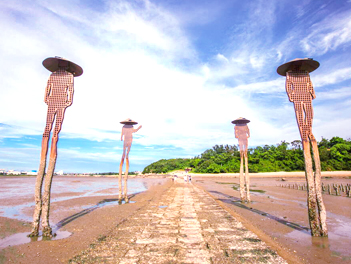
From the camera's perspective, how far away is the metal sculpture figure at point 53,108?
657cm

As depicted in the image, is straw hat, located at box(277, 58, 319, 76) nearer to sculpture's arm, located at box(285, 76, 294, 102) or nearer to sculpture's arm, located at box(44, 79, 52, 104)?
sculpture's arm, located at box(285, 76, 294, 102)

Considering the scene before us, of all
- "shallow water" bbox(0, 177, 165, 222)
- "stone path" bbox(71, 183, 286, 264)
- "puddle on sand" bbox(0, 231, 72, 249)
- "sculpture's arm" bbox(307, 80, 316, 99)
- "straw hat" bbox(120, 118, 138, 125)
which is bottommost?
"shallow water" bbox(0, 177, 165, 222)

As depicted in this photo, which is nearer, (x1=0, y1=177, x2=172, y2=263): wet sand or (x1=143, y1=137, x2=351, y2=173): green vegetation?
(x1=0, y1=177, x2=172, y2=263): wet sand

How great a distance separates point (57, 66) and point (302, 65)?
812cm

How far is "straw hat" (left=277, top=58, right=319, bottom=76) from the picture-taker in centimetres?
654

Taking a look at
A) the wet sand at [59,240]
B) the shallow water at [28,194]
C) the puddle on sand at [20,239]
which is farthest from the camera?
the shallow water at [28,194]

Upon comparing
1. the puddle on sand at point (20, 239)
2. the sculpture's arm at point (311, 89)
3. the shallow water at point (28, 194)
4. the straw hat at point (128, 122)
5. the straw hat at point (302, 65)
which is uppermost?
the straw hat at point (302, 65)

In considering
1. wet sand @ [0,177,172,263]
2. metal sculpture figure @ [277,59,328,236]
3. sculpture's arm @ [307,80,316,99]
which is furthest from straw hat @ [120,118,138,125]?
sculpture's arm @ [307,80,316,99]

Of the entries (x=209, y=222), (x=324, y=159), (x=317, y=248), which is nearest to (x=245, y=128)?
(x=209, y=222)

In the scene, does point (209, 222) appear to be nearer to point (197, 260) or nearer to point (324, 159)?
point (197, 260)

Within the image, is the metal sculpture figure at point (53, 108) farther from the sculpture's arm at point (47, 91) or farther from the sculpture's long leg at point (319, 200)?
the sculpture's long leg at point (319, 200)

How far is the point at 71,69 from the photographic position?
725 cm

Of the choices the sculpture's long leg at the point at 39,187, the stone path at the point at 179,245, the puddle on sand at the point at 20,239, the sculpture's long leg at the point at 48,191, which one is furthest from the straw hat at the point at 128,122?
the puddle on sand at the point at 20,239

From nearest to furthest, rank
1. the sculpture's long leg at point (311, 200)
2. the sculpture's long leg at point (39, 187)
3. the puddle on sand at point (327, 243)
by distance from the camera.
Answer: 1. the puddle on sand at point (327, 243)
2. the sculpture's long leg at point (311, 200)
3. the sculpture's long leg at point (39, 187)
